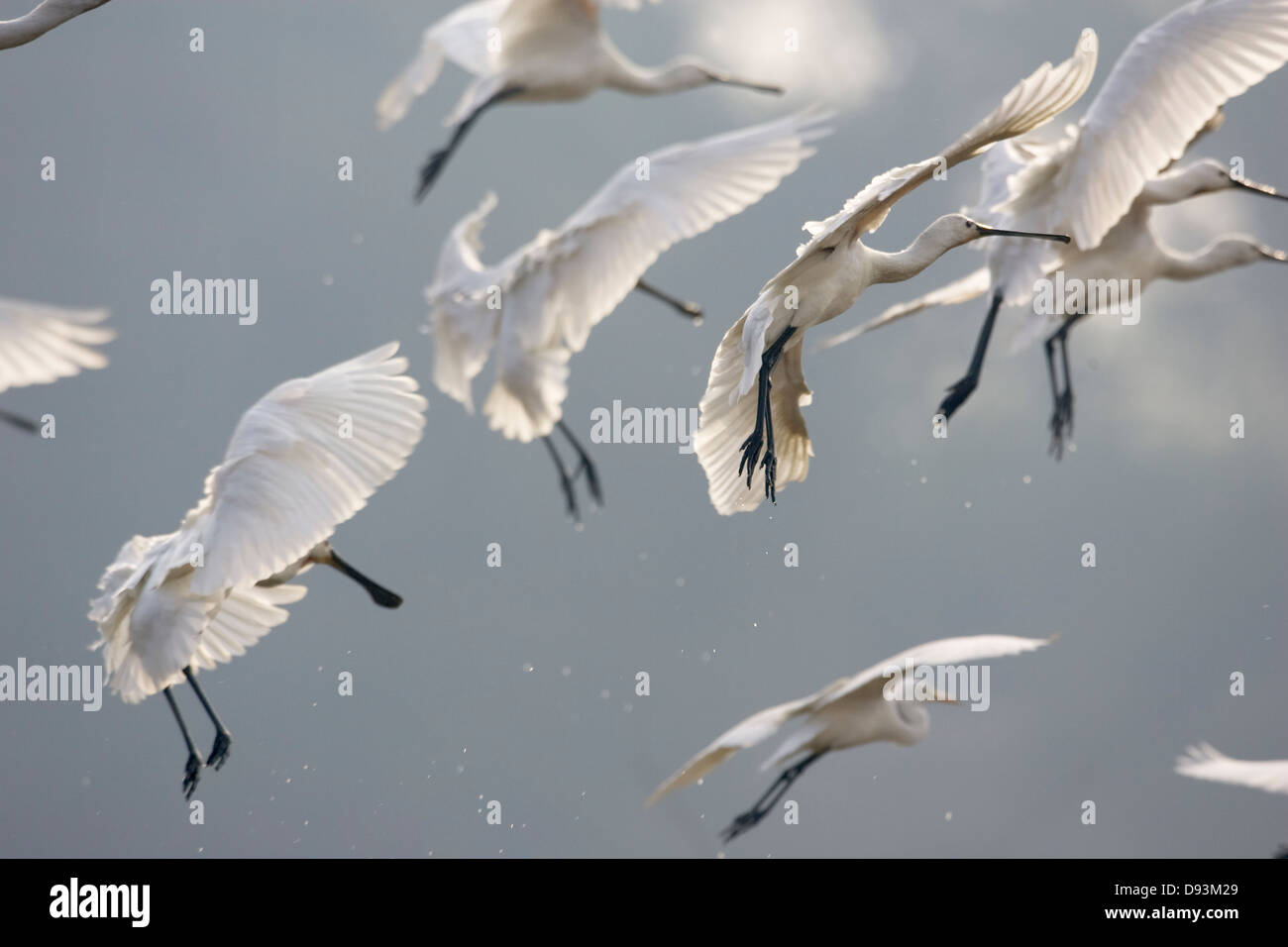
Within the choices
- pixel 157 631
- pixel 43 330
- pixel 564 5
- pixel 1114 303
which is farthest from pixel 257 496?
pixel 1114 303

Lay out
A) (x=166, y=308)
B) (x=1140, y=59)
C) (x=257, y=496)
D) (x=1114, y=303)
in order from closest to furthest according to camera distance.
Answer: (x=257, y=496)
(x=1140, y=59)
(x=1114, y=303)
(x=166, y=308)

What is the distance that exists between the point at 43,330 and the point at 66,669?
2.81 metres

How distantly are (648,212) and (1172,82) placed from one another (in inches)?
52.0

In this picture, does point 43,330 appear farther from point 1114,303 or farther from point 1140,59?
point 1114,303

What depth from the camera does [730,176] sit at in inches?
158

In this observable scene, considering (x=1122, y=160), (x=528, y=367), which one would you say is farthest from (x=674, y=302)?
(x=1122, y=160)

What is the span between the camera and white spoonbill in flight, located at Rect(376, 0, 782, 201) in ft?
14.6

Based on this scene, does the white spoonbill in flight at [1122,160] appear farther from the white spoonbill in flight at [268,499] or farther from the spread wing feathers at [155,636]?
the spread wing feathers at [155,636]

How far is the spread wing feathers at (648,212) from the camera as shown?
13.0 ft

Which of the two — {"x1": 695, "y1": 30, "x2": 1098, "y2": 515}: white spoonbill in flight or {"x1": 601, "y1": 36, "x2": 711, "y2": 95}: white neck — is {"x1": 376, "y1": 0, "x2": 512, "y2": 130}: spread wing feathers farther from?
{"x1": 695, "y1": 30, "x2": 1098, "y2": 515}: white spoonbill in flight

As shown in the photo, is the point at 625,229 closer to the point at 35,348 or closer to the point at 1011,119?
the point at 1011,119

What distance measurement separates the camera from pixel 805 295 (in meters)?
3.10

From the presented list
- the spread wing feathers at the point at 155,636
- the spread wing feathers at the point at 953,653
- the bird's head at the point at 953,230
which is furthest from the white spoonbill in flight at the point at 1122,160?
the spread wing feathers at the point at 155,636

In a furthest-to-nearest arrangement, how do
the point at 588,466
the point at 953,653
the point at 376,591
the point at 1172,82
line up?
the point at 588,466 → the point at 376,591 → the point at 1172,82 → the point at 953,653
